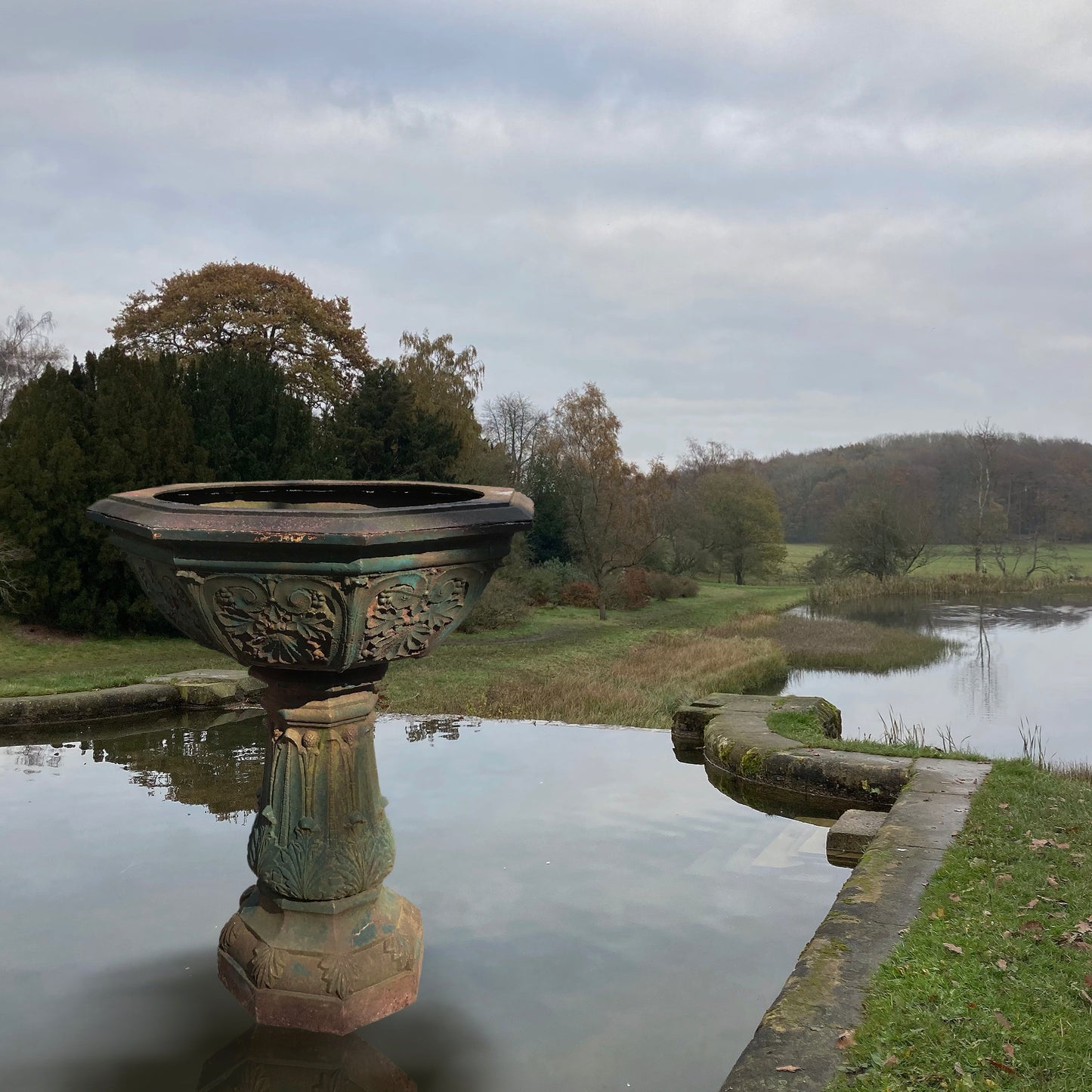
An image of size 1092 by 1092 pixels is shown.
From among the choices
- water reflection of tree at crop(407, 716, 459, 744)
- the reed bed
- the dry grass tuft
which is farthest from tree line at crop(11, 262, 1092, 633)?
water reflection of tree at crop(407, 716, 459, 744)

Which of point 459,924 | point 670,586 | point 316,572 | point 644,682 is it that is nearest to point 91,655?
point 644,682

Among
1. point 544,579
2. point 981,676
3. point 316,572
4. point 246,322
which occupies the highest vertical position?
point 246,322

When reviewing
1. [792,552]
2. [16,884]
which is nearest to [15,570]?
[16,884]

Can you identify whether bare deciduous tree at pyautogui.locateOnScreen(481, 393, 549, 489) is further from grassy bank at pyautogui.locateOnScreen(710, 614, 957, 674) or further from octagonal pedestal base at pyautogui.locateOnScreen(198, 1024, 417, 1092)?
octagonal pedestal base at pyautogui.locateOnScreen(198, 1024, 417, 1092)

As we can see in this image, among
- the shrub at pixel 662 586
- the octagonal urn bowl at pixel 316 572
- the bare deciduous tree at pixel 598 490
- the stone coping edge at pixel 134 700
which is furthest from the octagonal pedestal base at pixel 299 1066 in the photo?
the shrub at pixel 662 586

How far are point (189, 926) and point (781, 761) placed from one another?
142 inches

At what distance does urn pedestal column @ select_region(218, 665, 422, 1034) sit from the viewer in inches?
112

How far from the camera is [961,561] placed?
4094 centimetres

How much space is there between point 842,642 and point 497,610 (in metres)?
6.93

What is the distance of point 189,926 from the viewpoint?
3.38 metres

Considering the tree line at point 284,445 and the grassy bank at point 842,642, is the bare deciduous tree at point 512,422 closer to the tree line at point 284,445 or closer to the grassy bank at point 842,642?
the tree line at point 284,445

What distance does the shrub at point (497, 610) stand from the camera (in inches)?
727

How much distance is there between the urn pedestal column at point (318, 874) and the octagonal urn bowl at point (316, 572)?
0.17 metres

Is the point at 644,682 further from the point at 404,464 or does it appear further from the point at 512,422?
the point at 512,422
